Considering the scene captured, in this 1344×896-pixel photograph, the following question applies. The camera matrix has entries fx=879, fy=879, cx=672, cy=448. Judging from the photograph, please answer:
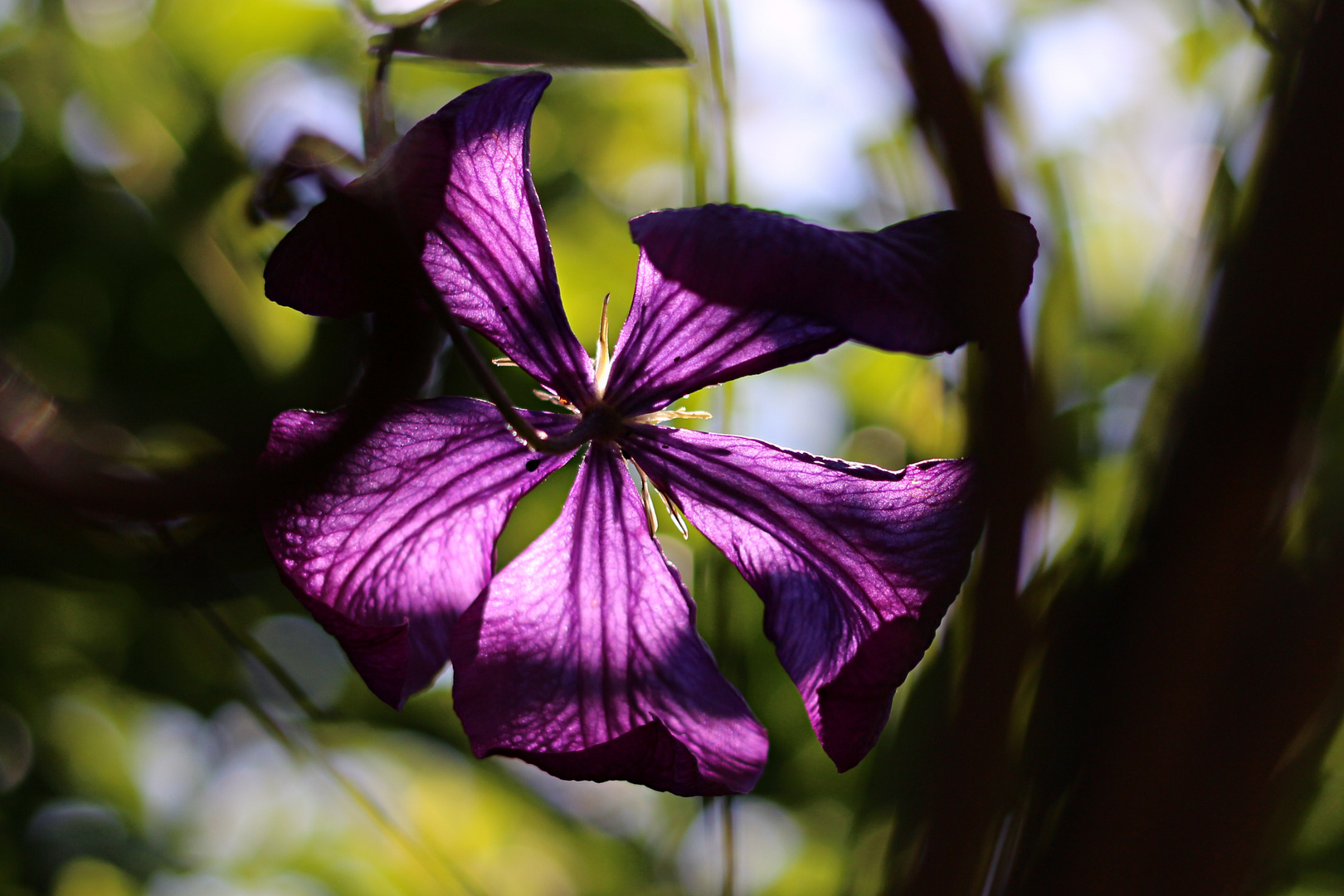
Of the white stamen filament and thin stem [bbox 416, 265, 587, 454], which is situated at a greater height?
thin stem [bbox 416, 265, 587, 454]

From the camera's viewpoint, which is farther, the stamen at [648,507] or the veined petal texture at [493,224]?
the stamen at [648,507]

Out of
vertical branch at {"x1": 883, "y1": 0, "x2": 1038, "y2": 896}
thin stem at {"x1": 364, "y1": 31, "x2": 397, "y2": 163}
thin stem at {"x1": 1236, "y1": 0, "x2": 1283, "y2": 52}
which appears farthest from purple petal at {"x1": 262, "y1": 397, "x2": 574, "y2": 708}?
thin stem at {"x1": 1236, "y1": 0, "x2": 1283, "y2": 52}

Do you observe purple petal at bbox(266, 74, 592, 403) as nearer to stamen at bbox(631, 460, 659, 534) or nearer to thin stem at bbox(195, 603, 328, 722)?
stamen at bbox(631, 460, 659, 534)

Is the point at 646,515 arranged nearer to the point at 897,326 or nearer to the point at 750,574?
the point at 750,574

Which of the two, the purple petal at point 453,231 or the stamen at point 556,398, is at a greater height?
the purple petal at point 453,231

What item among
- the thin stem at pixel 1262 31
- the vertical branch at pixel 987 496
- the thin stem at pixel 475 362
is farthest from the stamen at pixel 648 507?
the thin stem at pixel 1262 31

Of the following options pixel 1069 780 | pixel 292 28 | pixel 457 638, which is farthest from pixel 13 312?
pixel 1069 780

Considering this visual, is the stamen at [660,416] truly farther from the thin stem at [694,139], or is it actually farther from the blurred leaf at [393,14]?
the blurred leaf at [393,14]
